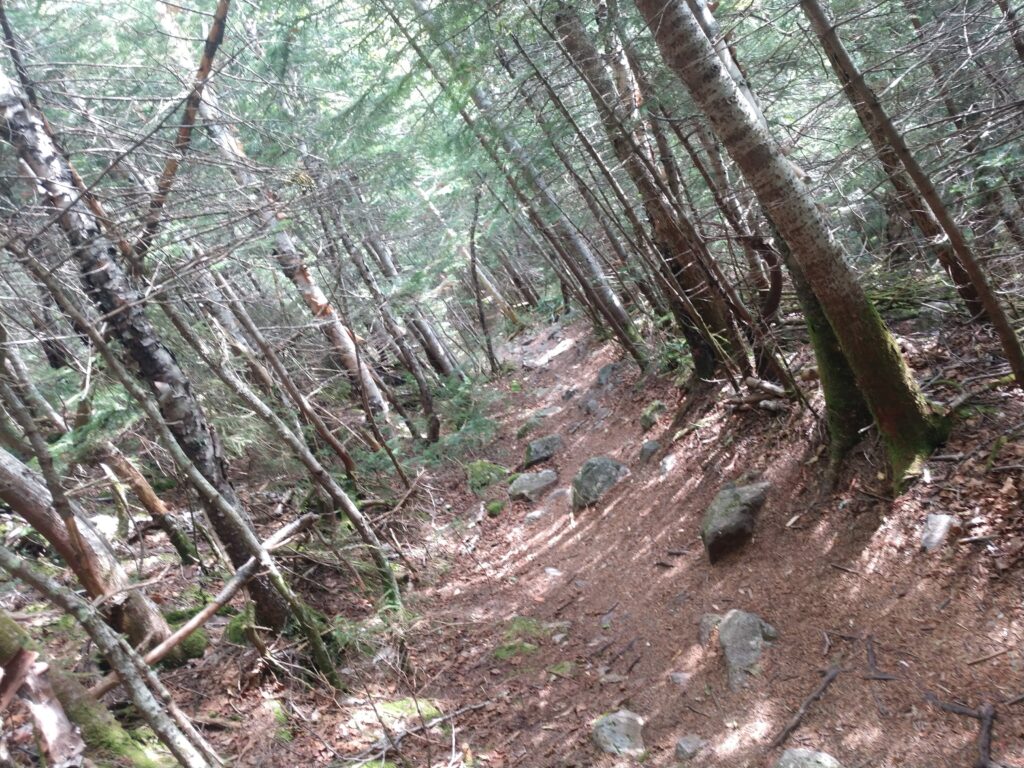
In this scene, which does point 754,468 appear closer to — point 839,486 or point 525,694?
point 839,486

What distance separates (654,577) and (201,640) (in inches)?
177

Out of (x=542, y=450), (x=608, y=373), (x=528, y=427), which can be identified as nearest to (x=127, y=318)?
(x=542, y=450)

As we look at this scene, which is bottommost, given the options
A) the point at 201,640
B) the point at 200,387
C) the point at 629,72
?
the point at 201,640

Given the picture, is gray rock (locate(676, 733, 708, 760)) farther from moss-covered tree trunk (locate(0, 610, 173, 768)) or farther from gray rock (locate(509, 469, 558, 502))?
gray rock (locate(509, 469, 558, 502))

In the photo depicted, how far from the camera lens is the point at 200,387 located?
26.1ft

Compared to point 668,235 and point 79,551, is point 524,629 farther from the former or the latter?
point 668,235

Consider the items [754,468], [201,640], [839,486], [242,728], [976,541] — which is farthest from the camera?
[754,468]

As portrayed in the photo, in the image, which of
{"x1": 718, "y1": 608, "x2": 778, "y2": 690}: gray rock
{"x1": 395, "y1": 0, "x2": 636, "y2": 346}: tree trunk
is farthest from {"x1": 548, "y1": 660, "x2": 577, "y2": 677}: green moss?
{"x1": 395, "y1": 0, "x2": 636, "y2": 346}: tree trunk

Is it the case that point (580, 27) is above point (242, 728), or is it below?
above

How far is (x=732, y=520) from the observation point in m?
5.80

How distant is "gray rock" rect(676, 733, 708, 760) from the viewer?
13.6 ft

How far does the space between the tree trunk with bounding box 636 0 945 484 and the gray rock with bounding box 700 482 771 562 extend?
1373mm

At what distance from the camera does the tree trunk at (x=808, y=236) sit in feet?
14.4

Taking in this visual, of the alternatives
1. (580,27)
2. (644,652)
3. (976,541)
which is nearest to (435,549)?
(644,652)
